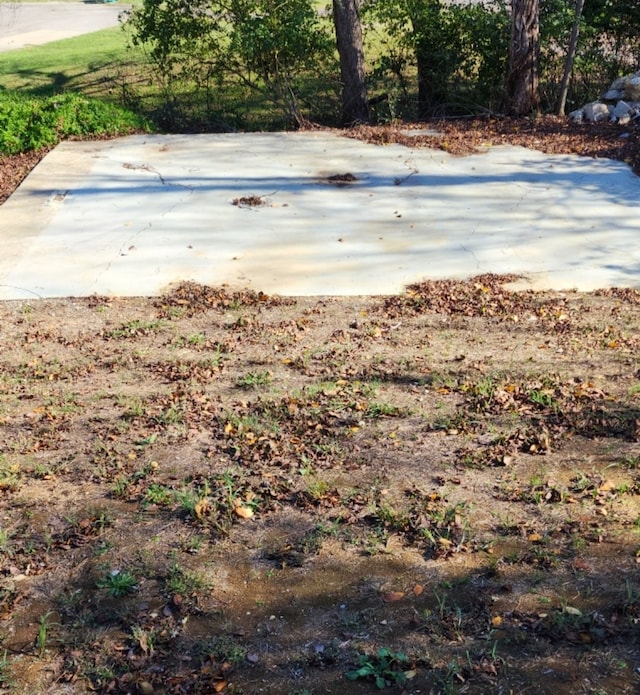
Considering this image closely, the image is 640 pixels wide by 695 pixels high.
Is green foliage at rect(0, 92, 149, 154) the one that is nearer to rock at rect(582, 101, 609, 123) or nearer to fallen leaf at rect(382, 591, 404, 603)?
rock at rect(582, 101, 609, 123)

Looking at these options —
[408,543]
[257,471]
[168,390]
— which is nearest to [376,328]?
[168,390]

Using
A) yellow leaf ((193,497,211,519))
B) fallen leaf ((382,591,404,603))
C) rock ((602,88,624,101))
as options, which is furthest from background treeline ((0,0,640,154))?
fallen leaf ((382,591,404,603))

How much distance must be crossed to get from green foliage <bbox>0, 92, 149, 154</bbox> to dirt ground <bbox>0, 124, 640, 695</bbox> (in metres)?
5.91

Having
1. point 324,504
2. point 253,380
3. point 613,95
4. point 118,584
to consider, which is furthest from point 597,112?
point 118,584

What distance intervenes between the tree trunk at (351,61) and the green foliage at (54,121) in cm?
332

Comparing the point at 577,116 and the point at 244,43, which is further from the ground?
the point at 244,43

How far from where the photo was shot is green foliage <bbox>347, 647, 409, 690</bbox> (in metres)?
2.77

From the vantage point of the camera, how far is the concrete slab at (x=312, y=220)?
7184mm

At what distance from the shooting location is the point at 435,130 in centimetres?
1170

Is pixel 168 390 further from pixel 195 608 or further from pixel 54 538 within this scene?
pixel 195 608

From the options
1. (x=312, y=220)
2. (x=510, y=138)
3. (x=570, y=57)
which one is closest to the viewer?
(x=312, y=220)

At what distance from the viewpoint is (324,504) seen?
3.86 meters

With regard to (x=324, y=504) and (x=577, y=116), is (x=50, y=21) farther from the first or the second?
(x=324, y=504)

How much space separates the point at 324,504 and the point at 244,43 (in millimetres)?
10756
